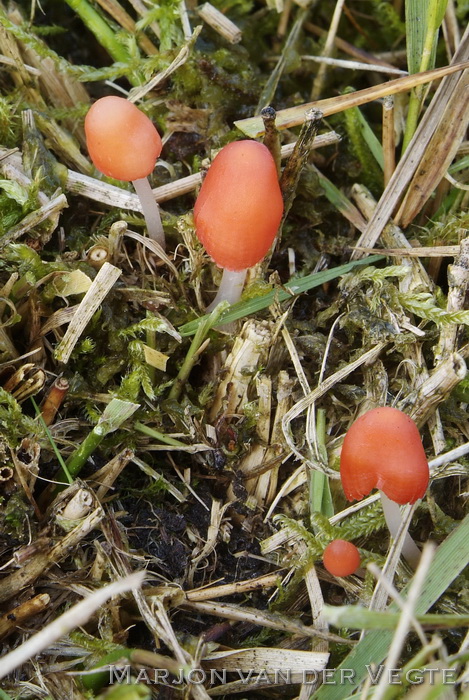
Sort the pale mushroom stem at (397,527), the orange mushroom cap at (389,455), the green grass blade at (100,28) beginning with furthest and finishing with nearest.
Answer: the green grass blade at (100,28)
the pale mushroom stem at (397,527)
the orange mushroom cap at (389,455)

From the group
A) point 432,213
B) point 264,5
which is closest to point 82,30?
point 264,5

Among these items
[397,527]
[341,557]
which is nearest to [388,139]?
[397,527]

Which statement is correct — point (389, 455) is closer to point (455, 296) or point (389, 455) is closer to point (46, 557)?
point (455, 296)

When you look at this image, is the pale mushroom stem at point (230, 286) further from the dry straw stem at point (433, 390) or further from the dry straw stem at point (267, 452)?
the dry straw stem at point (433, 390)

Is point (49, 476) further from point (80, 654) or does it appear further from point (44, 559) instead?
point (80, 654)

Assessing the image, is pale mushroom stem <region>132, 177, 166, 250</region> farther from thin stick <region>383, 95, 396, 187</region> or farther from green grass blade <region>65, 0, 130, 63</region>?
thin stick <region>383, 95, 396, 187</region>

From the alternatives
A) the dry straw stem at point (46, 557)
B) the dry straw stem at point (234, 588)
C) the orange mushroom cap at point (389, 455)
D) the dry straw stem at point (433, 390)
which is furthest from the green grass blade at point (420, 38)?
the dry straw stem at point (46, 557)
